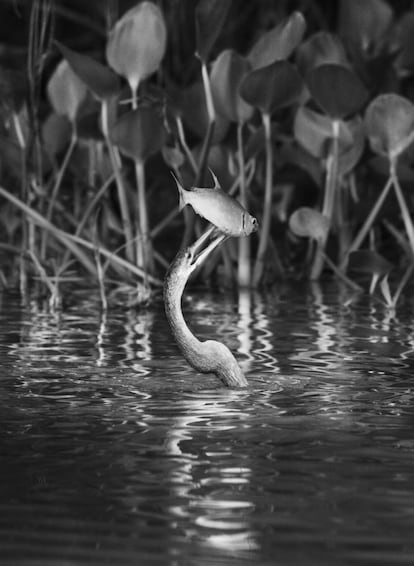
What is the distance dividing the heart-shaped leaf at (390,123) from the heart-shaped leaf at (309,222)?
47 cm

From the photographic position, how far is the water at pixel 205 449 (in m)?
2.80

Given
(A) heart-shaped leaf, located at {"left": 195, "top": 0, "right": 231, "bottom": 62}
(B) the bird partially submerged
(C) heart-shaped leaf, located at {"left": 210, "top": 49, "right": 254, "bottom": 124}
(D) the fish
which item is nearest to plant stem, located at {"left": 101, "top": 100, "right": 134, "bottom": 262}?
(C) heart-shaped leaf, located at {"left": 210, "top": 49, "right": 254, "bottom": 124}

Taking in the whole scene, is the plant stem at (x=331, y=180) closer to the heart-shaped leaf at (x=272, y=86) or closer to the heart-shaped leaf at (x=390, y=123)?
the heart-shaped leaf at (x=390, y=123)

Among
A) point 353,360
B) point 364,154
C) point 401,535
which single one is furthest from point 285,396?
point 364,154

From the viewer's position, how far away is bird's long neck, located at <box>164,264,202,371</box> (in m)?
A: 4.33

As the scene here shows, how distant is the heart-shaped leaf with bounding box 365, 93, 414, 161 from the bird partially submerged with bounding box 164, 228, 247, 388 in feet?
9.40

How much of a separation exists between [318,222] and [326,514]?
4.24m

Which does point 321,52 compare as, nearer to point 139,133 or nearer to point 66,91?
point 139,133

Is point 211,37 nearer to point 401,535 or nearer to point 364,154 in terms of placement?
point 364,154

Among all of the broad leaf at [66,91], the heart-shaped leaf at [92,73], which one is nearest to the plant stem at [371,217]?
the heart-shaped leaf at [92,73]

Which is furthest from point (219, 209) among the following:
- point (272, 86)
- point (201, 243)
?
point (272, 86)

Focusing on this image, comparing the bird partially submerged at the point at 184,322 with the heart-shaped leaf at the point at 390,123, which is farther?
the heart-shaped leaf at the point at 390,123

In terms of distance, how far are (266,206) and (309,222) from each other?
0.33 metres

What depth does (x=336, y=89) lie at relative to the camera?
23.0 feet
